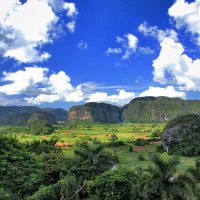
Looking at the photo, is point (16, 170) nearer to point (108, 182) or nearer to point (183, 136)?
point (108, 182)

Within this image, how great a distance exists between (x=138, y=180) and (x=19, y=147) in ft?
36.1

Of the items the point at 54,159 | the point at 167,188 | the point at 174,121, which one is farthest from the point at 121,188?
the point at 174,121

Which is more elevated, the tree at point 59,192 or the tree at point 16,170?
the tree at point 16,170

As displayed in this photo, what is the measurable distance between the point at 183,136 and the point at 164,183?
54904 mm

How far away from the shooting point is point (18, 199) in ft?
95.0

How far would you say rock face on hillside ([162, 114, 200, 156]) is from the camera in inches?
3211

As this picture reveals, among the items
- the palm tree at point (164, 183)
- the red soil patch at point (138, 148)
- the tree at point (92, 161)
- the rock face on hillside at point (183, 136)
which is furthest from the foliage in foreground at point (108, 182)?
the red soil patch at point (138, 148)

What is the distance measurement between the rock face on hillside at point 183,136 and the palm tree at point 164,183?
164ft

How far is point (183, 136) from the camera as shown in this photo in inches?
3359

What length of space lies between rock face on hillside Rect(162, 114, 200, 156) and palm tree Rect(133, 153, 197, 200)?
49.9 metres

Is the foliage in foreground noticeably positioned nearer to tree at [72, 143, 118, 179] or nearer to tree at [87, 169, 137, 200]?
tree at [87, 169, 137, 200]

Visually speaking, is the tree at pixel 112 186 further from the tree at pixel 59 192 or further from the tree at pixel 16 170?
the tree at pixel 16 170

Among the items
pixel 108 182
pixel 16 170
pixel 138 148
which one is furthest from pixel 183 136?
pixel 16 170

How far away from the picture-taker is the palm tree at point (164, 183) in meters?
31.0
